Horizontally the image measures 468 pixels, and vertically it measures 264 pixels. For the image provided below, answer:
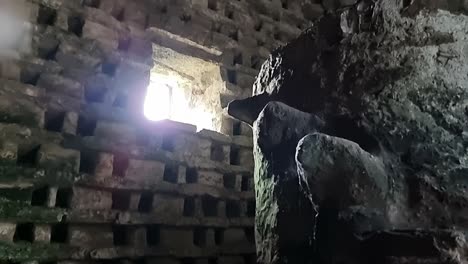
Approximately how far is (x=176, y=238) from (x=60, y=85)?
953mm

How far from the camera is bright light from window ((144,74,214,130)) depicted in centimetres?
308

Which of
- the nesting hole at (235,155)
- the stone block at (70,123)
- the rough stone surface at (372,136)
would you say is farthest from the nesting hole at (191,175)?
the rough stone surface at (372,136)

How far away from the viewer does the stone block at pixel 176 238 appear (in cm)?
231

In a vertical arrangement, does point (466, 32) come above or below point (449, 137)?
above

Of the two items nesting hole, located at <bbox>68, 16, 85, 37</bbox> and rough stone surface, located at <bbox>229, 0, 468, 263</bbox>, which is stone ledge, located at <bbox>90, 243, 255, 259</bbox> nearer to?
rough stone surface, located at <bbox>229, 0, 468, 263</bbox>

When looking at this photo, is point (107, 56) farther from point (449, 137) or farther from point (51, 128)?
point (449, 137)

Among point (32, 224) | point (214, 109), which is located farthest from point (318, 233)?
point (214, 109)

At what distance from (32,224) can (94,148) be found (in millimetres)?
454

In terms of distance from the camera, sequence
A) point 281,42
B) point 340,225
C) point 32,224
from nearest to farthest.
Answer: point 340,225 → point 32,224 → point 281,42

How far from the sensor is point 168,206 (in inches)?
94.5

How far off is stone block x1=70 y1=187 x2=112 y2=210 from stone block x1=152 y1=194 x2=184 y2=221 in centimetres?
25

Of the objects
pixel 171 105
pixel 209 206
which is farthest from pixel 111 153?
pixel 171 105

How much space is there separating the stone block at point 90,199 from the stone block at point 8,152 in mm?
293

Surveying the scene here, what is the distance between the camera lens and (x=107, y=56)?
248 centimetres
